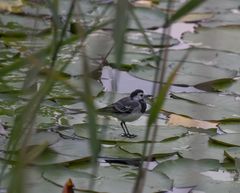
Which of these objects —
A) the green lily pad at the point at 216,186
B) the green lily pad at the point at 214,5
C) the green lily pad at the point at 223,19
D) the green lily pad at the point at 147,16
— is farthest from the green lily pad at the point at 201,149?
the green lily pad at the point at 214,5

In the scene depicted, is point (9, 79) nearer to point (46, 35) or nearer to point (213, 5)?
point (46, 35)

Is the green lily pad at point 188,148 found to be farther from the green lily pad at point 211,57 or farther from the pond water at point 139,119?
the green lily pad at point 211,57

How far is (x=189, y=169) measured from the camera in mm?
2578

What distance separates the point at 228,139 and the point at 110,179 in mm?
560

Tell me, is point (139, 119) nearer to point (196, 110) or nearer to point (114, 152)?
point (196, 110)

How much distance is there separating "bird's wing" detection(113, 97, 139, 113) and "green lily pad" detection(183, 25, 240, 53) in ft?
3.63

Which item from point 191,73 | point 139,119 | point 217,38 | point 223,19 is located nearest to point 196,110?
point 139,119

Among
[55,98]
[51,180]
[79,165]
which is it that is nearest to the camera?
[51,180]

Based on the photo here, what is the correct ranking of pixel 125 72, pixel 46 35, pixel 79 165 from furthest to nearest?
pixel 46 35
pixel 125 72
pixel 79 165

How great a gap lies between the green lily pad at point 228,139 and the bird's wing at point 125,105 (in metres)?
0.31

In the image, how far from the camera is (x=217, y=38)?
13.6ft

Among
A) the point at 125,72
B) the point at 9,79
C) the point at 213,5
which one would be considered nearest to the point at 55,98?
the point at 9,79

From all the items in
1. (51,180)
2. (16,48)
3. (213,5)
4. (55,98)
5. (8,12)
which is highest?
(213,5)

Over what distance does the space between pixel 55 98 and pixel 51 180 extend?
0.77 meters
